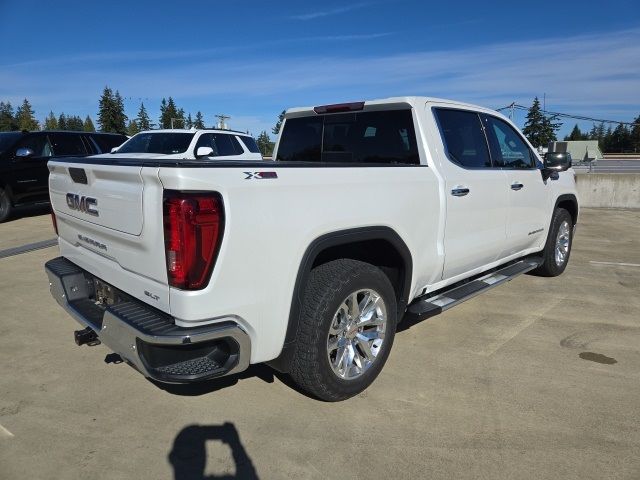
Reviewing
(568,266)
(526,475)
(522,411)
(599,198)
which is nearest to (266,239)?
(526,475)

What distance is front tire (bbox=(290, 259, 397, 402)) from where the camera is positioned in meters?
2.67

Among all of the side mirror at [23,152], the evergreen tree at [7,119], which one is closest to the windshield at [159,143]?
the side mirror at [23,152]

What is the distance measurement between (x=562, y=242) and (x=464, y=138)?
2.75 meters

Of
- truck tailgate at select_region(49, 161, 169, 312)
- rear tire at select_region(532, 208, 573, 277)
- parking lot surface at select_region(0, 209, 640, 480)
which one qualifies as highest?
truck tailgate at select_region(49, 161, 169, 312)

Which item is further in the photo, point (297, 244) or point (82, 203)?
point (82, 203)

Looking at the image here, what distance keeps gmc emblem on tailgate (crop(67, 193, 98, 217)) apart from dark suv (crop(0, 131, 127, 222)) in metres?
7.35

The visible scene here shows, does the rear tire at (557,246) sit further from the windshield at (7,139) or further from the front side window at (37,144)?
the windshield at (7,139)

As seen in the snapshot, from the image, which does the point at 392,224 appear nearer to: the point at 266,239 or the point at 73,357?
the point at 266,239

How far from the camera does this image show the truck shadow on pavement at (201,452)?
2.35 meters

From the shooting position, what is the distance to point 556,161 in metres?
4.92

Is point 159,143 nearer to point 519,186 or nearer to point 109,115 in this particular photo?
point 519,186

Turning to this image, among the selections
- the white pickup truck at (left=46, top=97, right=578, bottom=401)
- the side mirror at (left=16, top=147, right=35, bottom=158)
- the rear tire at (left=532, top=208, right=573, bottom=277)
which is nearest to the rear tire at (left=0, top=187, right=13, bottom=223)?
the side mirror at (left=16, top=147, right=35, bottom=158)

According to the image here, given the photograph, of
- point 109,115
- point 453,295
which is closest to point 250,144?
point 453,295

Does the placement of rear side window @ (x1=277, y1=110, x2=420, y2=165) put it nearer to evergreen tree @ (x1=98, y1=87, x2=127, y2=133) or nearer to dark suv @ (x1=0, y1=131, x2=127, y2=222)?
dark suv @ (x1=0, y1=131, x2=127, y2=222)
